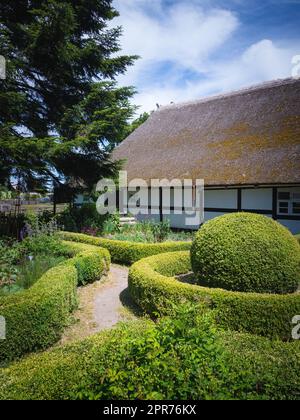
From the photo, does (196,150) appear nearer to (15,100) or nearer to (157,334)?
(15,100)

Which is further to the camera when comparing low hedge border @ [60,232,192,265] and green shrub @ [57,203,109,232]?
green shrub @ [57,203,109,232]

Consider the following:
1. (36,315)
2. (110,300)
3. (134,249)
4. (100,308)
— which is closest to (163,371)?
(36,315)

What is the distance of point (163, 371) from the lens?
8.94 feet

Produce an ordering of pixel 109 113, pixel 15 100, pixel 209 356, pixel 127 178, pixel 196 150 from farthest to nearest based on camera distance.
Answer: pixel 127 178 < pixel 196 150 < pixel 109 113 < pixel 15 100 < pixel 209 356

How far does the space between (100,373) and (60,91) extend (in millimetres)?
12603

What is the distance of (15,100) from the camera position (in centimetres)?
965

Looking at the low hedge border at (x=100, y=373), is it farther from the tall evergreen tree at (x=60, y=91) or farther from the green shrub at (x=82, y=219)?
the green shrub at (x=82, y=219)

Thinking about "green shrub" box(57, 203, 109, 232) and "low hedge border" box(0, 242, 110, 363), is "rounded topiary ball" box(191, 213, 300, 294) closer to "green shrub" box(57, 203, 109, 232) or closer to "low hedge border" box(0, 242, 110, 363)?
"low hedge border" box(0, 242, 110, 363)

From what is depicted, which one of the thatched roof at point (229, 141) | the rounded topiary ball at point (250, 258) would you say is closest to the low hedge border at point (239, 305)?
the rounded topiary ball at point (250, 258)

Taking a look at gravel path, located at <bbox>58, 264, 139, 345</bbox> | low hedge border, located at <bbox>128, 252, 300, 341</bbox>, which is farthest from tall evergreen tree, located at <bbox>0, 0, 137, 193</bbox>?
low hedge border, located at <bbox>128, 252, 300, 341</bbox>

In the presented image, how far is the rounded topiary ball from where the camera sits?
5.62 m

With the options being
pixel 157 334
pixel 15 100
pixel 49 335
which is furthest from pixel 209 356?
pixel 15 100

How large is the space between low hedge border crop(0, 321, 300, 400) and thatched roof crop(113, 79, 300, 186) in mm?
9344
